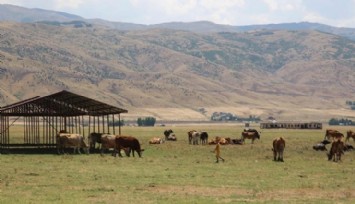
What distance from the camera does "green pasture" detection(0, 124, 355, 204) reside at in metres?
22.6

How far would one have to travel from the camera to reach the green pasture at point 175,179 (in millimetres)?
22562

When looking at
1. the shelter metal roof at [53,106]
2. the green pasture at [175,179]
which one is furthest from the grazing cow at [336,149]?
the shelter metal roof at [53,106]

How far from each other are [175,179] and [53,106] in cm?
2421

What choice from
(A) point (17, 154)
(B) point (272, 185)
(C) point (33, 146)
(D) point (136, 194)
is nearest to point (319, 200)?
(B) point (272, 185)

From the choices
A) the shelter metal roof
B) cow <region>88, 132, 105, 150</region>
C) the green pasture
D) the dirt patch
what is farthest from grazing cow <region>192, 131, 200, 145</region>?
the dirt patch

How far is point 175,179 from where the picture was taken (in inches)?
1096

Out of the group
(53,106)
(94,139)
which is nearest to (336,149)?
(94,139)

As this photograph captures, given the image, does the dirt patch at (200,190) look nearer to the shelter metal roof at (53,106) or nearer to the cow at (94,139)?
the cow at (94,139)

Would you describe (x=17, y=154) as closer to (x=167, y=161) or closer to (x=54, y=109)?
(x=54, y=109)

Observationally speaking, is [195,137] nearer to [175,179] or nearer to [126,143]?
[126,143]

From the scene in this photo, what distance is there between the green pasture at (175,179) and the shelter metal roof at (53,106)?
721 centimetres

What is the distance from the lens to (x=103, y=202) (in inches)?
835

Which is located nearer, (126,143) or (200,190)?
(200,190)

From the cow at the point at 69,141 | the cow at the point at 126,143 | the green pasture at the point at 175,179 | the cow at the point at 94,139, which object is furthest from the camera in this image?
the cow at the point at 94,139
